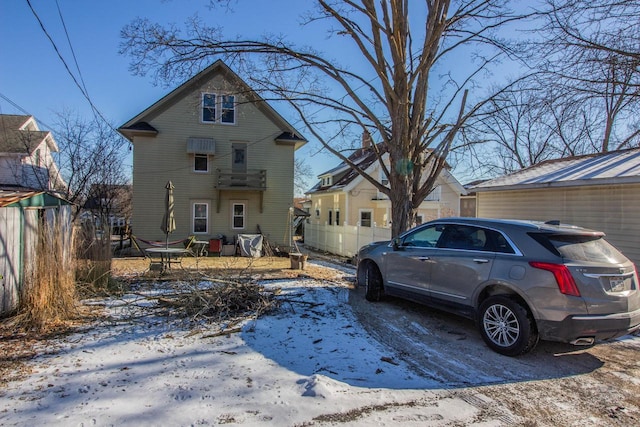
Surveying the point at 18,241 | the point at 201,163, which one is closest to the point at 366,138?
the point at 18,241

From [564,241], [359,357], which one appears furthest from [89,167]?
[564,241]

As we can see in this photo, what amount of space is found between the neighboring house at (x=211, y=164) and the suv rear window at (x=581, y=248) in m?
14.6

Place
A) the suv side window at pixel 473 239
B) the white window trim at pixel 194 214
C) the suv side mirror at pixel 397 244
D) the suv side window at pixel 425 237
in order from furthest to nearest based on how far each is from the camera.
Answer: the white window trim at pixel 194 214 → the suv side mirror at pixel 397 244 → the suv side window at pixel 425 237 → the suv side window at pixel 473 239

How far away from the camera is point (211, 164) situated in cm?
1830

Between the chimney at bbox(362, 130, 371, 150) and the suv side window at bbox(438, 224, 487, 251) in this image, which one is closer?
the suv side window at bbox(438, 224, 487, 251)

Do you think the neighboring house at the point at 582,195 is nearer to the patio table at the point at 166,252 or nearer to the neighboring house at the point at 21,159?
the patio table at the point at 166,252

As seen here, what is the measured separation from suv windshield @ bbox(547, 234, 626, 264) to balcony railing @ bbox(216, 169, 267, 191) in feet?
48.1

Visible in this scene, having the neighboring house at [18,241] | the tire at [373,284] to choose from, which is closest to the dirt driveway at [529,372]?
the tire at [373,284]

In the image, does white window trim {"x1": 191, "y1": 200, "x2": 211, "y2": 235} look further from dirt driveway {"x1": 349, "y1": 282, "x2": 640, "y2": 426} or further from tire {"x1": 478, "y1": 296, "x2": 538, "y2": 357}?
tire {"x1": 478, "y1": 296, "x2": 538, "y2": 357}

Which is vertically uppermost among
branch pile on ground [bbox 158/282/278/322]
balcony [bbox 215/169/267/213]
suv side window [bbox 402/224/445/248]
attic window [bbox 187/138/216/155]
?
attic window [bbox 187/138/216/155]

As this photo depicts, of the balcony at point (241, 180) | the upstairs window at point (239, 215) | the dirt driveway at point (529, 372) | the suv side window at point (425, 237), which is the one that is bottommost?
the dirt driveway at point (529, 372)

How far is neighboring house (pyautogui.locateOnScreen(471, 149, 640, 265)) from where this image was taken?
8.45 metres

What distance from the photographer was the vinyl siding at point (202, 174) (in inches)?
690

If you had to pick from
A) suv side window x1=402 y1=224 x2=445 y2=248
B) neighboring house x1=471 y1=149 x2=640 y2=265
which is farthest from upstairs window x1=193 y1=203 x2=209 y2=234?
suv side window x1=402 y1=224 x2=445 y2=248
